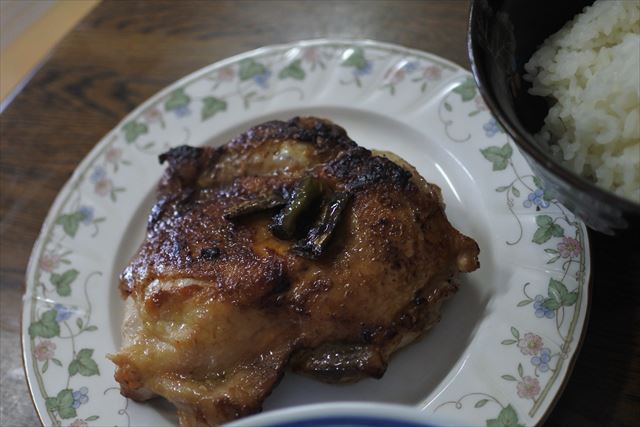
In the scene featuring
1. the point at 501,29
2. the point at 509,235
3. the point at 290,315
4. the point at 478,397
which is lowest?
the point at 478,397

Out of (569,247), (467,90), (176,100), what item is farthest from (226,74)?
(569,247)

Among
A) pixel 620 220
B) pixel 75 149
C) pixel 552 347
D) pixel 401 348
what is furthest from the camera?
pixel 75 149

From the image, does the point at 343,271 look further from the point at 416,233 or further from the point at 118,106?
the point at 118,106

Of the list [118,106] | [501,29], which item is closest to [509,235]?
[501,29]

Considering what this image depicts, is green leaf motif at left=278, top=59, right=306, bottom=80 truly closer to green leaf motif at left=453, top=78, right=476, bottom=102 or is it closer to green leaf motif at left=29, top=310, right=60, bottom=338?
green leaf motif at left=453, top=78, right=476, bottom=102

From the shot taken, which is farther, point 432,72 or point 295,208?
point 432,72

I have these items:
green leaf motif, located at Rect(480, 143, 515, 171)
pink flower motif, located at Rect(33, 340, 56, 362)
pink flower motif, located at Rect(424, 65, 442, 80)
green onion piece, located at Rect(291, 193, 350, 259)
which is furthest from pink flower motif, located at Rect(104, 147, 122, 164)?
green leaf motif, located at Rect(480, 143, 515, 171)

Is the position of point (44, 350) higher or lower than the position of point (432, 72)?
lower

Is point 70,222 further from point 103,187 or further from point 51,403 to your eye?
point 51,403
